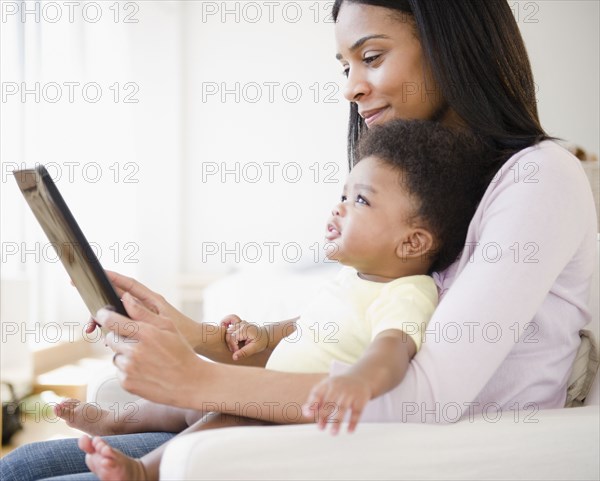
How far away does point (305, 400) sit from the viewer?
3.18 ft

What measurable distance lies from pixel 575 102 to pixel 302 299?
8.69 feet

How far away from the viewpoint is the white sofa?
2.80 feet

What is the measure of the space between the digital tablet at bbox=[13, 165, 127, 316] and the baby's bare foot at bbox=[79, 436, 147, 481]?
17 cm

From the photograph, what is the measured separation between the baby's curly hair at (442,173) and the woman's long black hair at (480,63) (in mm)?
50

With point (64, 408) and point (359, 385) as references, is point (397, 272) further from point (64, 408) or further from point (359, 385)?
point (64, 408)

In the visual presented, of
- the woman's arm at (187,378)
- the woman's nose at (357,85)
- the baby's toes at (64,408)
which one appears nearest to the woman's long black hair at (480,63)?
the woman's nose at (357,85)

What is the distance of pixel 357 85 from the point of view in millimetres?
1386

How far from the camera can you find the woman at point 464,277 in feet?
3.18

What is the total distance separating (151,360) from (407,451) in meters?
0.33

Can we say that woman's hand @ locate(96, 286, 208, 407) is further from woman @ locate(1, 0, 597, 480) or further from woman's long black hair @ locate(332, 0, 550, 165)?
woman's long black hair @ locate(332, 0, 550, 165)

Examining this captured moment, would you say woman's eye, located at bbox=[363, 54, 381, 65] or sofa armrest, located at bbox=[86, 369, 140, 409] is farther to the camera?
sofa armrest, located at bbox=[86, 369, 140, 409]

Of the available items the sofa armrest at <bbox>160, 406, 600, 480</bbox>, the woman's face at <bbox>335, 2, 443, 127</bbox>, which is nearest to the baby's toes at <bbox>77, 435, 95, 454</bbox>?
the sofa armrest at <bbox>160, 406, 600, 480</bbox>

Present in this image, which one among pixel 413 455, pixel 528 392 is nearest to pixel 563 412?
pixel 528 392

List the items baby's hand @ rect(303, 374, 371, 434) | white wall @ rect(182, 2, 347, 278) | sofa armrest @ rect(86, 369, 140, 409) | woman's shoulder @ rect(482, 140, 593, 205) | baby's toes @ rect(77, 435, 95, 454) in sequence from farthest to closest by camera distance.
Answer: white wall @ rect(182, 2, 347, 278) → sofa armrest @ rect(86, 369, 140, 409) → woman's shoulder @ rect(482, 140, 593, 205) → baby's toes @ rect(77, 435, 95, 454) → baby's hand @ rect(303, 374, 371, 434)
